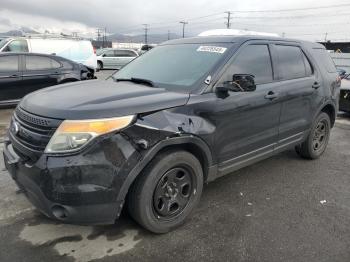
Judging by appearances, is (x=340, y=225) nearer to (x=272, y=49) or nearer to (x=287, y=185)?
(x=287, y=185)

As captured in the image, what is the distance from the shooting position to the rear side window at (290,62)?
444cm

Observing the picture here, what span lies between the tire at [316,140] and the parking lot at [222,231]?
0.86 metres

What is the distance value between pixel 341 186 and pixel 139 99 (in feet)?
9.88

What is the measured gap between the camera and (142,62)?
14.3ft

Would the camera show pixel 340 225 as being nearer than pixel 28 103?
No

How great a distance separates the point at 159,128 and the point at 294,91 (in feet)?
7.51

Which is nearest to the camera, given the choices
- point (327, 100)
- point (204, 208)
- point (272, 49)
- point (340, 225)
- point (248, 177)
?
point (340, 225)

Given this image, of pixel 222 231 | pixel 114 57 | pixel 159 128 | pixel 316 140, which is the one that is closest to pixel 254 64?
pixel 159 128

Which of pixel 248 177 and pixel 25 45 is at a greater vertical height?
pixel 25 45

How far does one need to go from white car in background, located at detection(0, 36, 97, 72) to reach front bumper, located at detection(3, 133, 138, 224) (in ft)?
33.4

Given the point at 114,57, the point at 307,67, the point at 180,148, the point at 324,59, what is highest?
the point at 324,59

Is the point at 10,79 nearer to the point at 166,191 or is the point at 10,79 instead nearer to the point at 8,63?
the point at 8,63

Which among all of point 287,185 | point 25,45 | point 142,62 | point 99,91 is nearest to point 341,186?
point 287,185

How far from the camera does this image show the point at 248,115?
12.6 feet
